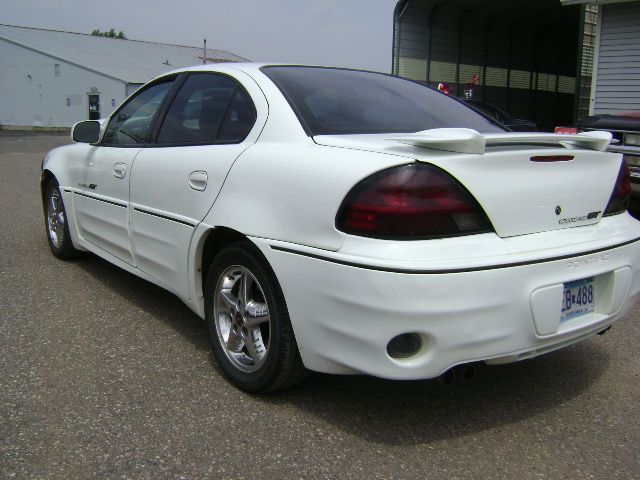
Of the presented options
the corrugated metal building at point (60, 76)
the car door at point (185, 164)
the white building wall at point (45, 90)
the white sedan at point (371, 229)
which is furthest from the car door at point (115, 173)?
the white building wall at point (45, 90)

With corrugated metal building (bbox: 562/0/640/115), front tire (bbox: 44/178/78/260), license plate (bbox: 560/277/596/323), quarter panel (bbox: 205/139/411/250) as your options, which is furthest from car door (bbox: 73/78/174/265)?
corrugated metal building (bbox: 562/0/640/115)

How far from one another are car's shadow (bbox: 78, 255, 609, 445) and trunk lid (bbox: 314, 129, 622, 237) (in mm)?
834

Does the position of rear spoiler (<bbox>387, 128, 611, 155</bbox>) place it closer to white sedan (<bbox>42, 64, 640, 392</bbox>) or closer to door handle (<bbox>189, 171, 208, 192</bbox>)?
white sedan (<bbox>42, 64, 640, 392</bbox>)

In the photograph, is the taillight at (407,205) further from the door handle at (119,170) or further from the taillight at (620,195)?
the door handle at (119,170)

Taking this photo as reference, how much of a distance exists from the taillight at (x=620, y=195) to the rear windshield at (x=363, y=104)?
676mm

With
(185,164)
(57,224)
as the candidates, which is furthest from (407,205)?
(57,224)

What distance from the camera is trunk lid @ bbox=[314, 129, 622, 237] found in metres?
2.40

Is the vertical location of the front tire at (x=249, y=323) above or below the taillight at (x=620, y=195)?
below

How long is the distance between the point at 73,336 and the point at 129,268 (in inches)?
21.1

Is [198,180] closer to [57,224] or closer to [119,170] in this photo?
[119,170]

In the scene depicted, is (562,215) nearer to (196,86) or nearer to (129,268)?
(196,86)

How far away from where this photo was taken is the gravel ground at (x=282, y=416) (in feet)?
7.90

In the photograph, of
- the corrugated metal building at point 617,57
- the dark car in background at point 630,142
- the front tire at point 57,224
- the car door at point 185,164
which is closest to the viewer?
the car door at point 185,164

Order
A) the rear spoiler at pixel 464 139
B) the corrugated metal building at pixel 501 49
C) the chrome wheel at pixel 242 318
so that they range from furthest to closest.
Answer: the corrugated metal building at pixel 501 49 → the chrome wheel at pixel 242 318 → the rear spoiler at pixel 464 139
